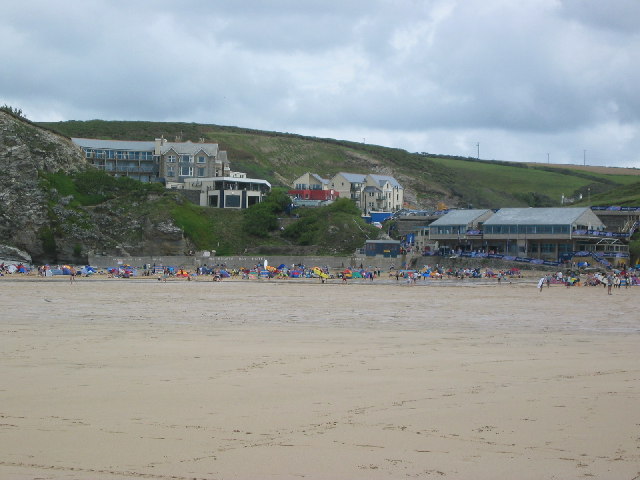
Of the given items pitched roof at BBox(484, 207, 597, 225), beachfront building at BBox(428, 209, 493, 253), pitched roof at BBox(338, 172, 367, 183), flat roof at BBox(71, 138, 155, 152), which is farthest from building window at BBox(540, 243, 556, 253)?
flat roof at BBox(71, 138, 155, 152)

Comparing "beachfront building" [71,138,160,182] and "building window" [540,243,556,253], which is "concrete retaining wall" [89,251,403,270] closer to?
"building window" [540,243,556,253]

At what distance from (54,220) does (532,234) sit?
4218cm

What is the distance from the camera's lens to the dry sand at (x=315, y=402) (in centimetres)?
710

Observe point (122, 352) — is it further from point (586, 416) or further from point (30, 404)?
point (586, 416)

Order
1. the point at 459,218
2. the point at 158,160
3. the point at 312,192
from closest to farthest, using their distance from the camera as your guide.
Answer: the point at 459,218
the point at 312,192
the point at 158,160

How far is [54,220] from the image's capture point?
65.6 meters

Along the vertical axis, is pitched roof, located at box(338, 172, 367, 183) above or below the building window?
above

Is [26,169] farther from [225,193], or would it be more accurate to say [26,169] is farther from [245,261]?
[245,261]

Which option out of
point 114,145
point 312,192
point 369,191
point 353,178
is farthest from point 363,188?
point 114,145

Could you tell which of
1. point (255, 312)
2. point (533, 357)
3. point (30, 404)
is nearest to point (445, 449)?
point (30, 404)

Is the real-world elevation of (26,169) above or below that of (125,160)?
below

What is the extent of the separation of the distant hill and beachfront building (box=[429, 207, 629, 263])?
120 feet

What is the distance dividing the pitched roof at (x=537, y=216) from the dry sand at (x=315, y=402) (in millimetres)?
46206

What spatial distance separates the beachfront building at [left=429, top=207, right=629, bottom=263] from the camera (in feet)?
208
